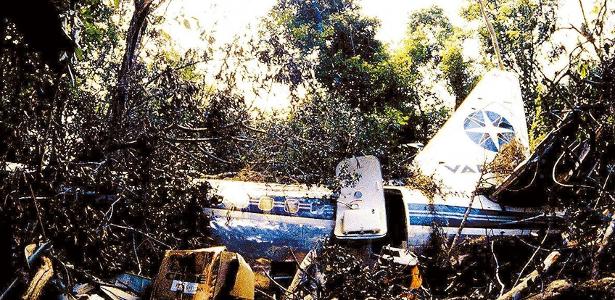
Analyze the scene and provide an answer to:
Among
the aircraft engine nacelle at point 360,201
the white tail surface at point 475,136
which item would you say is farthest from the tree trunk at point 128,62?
the white tail surface at point 475,136

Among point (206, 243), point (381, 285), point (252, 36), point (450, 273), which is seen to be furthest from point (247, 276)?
point (252, 36)

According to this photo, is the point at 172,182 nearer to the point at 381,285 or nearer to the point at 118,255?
the point at 118,255

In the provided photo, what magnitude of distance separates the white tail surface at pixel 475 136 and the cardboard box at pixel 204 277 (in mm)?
5260

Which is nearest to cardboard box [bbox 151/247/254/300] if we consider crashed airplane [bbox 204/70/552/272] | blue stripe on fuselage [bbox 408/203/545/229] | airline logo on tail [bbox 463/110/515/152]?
crashed airplane [bbox 204/70/552/272]

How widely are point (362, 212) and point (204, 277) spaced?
3.72 meters

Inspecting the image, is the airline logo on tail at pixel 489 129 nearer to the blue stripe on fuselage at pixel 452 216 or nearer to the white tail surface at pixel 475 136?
the white tail surface at pixel 475 136

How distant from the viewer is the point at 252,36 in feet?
26.6

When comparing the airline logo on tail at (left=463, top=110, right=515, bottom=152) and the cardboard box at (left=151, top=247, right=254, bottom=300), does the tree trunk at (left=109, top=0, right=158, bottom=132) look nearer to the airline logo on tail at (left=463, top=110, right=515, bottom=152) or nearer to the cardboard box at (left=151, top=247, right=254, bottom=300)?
the cardboard box at (left=151, top=247, right=254, bottom=300)

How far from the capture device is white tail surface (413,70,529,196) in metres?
8.63

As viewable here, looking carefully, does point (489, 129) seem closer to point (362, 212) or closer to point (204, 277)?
point (362, 212)

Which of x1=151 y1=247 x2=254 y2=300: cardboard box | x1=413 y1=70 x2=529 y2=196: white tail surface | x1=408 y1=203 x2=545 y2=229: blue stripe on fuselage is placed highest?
x1=413 y1=70 x2=529 y2=196: white tail surface

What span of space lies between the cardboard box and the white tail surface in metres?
5.26

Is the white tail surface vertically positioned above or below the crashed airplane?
above

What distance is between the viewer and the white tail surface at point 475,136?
8.63 m
